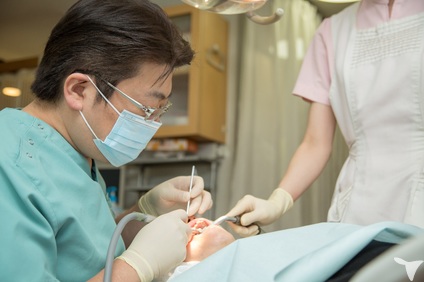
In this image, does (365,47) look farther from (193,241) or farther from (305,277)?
(305,277)

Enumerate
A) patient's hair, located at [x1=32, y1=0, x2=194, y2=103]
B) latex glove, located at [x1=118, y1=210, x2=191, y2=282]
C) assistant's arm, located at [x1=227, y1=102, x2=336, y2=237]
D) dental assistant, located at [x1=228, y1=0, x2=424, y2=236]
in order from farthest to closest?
assistant's arm, located at [x1=227, y1=102, x2=336, y2=237] → dental assistant, located at [x1=228, y1=0, x2=424, y2=236] → patient's hair, located at [x1=32, y1=0, x2=194, y2=103] → latex glove, located at [x1=118, y1=210, x2=191, y2=282]

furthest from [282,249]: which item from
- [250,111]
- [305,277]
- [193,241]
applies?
[250,111]

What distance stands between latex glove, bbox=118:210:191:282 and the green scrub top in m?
0.09

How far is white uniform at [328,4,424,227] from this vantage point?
4.51ft

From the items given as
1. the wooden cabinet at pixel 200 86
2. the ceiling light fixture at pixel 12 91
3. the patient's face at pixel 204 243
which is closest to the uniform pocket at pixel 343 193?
the patient's face at pixel 204 243

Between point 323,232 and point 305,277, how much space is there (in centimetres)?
24

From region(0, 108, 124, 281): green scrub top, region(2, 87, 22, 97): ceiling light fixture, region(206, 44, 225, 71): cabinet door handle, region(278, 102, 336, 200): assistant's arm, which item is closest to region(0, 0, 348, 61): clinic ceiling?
region(2, 87, 22, 97): ceiling light fixture

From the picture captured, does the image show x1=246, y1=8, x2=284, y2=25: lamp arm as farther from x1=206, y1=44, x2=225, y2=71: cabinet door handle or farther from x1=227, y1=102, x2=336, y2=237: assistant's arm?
x1=206, y1=44, x2=225, y2=71: cabinet door handle

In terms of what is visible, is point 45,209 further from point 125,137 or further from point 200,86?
point 200,86

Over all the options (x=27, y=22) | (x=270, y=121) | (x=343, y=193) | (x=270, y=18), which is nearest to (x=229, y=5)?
(x=270, y=18)

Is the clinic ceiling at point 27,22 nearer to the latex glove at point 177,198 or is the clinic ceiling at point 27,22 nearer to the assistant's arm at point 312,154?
the assistant's arm at point 312,154

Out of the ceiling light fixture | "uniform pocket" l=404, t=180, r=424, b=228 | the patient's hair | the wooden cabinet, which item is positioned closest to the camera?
the patient's hair

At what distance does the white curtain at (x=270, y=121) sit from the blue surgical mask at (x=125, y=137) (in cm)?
196

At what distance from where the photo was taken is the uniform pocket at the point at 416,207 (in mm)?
1276
